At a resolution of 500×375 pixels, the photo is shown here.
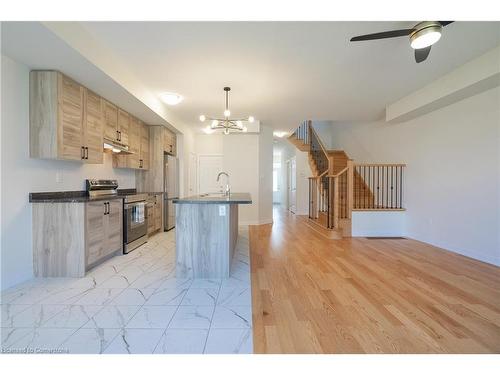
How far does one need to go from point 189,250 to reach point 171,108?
11.1ft

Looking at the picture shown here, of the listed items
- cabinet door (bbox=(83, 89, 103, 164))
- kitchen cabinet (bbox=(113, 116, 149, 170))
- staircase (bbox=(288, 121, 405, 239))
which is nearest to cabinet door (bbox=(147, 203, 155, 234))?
kitchen cabinet (bbox=(113, 116, 149, 170))

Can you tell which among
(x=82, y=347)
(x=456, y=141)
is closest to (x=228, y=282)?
(x=82, y=347)

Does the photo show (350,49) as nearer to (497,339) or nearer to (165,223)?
(497,339)

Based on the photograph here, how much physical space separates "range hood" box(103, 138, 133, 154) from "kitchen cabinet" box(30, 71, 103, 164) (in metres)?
0.63

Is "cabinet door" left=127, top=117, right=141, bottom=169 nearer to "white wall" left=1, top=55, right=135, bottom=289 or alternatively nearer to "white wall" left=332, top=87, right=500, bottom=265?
"white wall" left=1, top=55, right=135, bottom=289

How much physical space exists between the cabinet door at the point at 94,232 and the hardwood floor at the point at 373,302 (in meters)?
2.05

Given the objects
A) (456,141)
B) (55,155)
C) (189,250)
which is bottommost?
(189,250)

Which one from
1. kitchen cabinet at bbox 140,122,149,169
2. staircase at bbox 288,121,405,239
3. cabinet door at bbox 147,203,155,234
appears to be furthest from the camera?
staircase at bbox 288,121,405,239

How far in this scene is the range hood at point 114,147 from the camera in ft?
12.0

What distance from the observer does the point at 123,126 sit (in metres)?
4.12

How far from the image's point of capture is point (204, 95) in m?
4.12

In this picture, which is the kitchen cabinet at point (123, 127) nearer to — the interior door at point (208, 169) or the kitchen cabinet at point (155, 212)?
the kitchen cabinet at point (155, 212)

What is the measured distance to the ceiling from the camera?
7.75 feet

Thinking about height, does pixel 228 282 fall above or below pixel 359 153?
below
